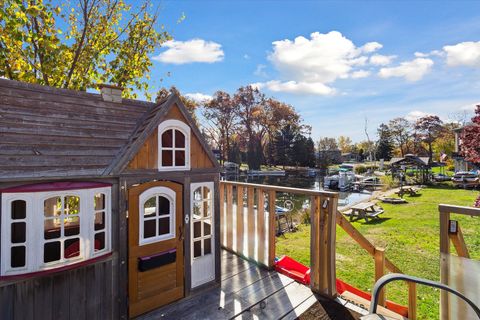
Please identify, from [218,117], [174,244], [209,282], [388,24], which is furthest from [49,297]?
[218,117]

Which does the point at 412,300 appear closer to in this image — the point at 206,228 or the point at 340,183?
the point at 206,228

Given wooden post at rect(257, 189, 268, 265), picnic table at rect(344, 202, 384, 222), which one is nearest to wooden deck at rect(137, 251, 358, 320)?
wooden post at rect(257, 189, 268, 265)

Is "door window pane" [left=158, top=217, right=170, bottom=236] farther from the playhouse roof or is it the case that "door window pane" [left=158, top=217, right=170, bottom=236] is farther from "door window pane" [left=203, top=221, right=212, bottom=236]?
the playhouse roof

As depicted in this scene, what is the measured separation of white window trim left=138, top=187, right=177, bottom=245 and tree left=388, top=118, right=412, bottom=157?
171 ft

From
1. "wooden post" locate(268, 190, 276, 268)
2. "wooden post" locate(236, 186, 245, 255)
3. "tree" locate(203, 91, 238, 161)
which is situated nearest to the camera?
"wooden post" locate(268, 190, 276, 268)

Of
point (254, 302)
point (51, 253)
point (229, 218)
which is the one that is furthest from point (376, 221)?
point (51, 253)

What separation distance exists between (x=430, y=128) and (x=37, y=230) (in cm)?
5097

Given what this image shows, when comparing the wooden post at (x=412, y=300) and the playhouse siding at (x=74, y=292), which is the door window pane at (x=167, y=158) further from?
the wooden post at (x=412, y=300)

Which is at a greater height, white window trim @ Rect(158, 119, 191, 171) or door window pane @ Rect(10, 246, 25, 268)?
white window trim @ Rect(158, 119, 191, 171)

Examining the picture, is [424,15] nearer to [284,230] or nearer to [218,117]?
[284,230]

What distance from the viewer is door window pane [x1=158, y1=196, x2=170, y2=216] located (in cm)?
331

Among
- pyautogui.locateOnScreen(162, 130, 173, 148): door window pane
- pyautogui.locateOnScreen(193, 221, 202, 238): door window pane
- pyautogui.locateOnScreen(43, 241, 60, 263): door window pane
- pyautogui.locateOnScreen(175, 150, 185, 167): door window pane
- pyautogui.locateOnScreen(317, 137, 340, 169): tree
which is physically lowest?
pyautogui.locateOnScreen(43, 241, 60, 263): door window pane

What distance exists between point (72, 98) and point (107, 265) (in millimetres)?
2003

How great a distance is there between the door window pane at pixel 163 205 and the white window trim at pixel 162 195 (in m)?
0.06
